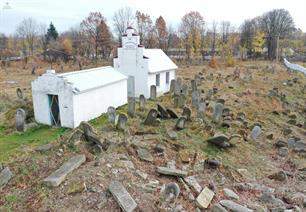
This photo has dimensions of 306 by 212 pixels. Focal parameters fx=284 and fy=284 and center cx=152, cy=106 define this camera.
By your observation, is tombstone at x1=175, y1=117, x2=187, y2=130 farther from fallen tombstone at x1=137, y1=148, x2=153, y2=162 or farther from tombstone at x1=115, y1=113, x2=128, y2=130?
fallen tombstone at x1=137, y1=148, x2=153, y2=162

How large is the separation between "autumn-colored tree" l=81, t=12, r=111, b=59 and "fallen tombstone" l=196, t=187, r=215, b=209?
43.0 meters

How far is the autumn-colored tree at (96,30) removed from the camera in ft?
154

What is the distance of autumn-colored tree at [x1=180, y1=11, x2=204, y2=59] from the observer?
46.0m

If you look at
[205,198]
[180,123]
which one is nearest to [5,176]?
[205,198]

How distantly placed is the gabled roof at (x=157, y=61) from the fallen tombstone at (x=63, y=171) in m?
10.9

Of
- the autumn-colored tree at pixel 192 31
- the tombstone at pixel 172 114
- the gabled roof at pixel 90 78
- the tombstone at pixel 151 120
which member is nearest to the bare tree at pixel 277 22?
the autumn-colored tree at pixel 192 31

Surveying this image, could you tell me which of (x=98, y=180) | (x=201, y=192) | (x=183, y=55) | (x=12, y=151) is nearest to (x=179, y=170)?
(x=201, y=192)

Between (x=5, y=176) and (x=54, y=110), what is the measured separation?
19.5 ft

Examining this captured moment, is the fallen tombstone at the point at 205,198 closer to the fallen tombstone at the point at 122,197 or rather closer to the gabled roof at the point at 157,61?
the fallen tombstone at the point at 122,197

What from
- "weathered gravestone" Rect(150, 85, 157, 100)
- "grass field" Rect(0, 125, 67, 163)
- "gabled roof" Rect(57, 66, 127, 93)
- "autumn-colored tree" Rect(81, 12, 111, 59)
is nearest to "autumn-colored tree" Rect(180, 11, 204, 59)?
"autumn-colored tree" Rect(81, 12, 111, 59)

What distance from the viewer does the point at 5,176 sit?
7.27 metres

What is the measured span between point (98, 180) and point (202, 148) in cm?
456

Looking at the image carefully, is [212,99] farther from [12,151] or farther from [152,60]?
[12,151]

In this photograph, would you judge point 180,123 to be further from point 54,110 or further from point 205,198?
point 54,110
